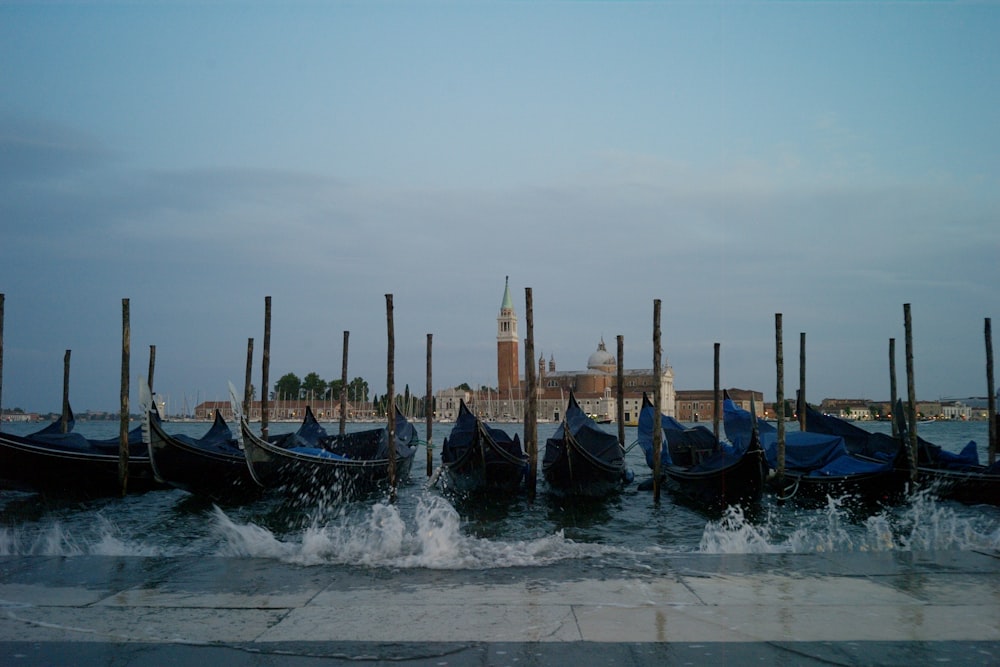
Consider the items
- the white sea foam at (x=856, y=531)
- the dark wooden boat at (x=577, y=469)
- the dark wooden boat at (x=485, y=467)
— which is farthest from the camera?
the dark wooden boat at (x=485, y=467)

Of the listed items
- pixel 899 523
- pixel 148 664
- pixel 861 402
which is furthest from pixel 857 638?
pixel 861 402

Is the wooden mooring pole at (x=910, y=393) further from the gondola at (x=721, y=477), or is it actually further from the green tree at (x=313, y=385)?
the green tree at (x=313, y=385)

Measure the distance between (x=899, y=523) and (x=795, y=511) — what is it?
1882 mm

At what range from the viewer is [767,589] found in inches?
183

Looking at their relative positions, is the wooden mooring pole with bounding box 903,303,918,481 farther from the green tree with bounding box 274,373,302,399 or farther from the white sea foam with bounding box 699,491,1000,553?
the green tree with bounding box 274,373,302,399

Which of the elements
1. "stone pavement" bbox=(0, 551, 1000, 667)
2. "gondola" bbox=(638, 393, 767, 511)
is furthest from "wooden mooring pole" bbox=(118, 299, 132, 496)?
"gondola" bbox=(638, 393, 767, 511)

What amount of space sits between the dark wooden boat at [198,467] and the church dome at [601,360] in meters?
102

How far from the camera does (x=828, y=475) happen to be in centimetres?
1424

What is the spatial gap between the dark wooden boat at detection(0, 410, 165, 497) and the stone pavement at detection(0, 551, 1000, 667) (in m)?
8.63

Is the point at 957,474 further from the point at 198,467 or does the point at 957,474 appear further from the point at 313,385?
the point at 313,385

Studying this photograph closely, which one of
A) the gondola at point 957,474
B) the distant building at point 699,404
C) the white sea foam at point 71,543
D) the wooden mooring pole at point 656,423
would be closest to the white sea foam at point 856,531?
the gondola at point 957,474

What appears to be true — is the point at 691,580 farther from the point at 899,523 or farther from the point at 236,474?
the point at 236,474

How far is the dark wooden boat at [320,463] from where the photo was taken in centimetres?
1277

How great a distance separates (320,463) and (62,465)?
4.35 meters
